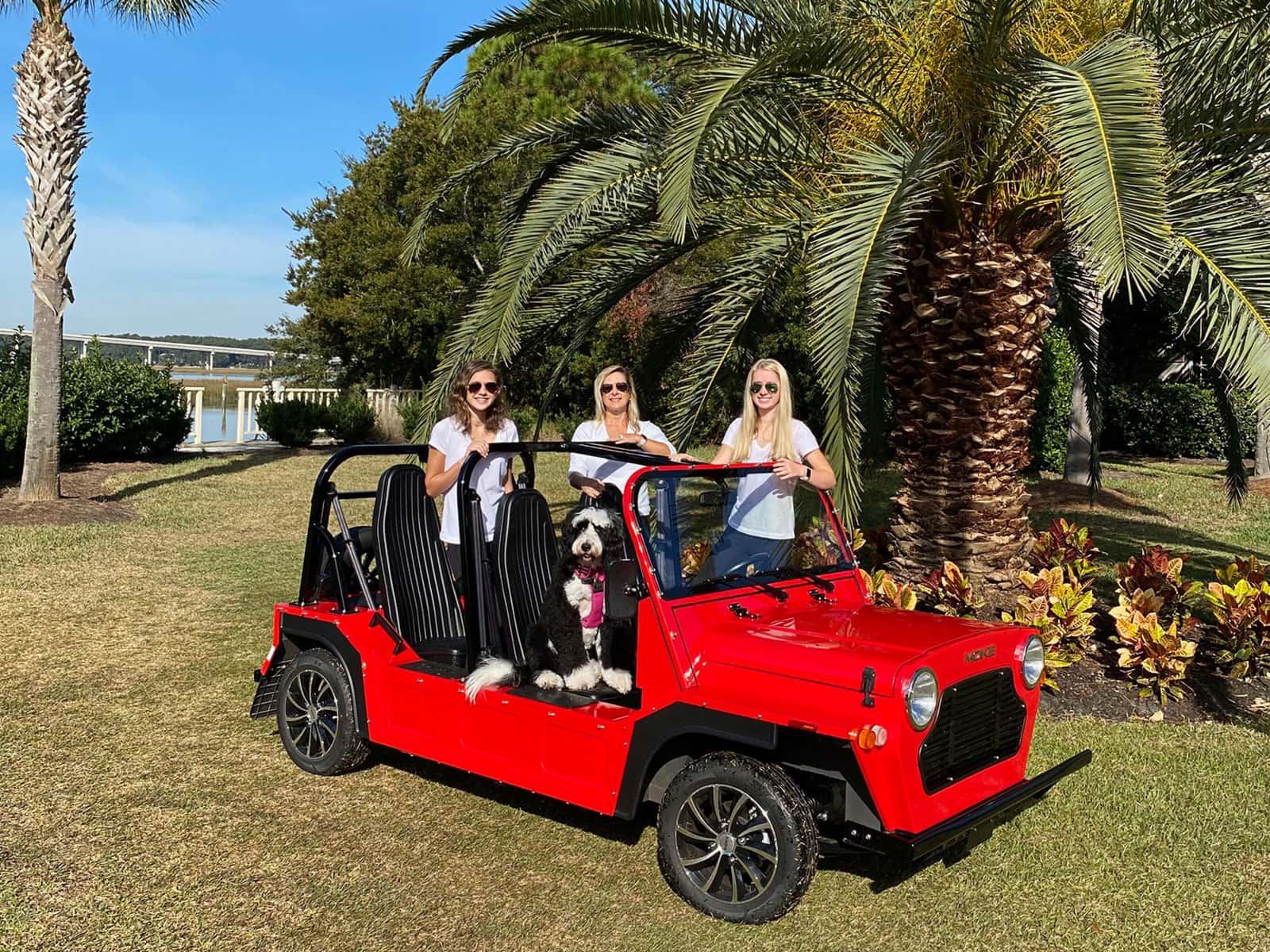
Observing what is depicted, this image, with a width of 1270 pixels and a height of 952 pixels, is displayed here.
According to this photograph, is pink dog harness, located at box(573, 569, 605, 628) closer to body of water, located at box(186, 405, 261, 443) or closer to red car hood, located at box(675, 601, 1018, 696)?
red car hood, located at box(675, 601, 1018, 696)

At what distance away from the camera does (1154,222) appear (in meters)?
4.72

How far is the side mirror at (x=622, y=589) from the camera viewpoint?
3.86m

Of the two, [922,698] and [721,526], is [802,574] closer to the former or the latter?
[721,526]

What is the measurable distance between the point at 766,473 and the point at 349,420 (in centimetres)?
1902

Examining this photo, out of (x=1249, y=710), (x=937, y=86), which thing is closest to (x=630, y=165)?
(x=937, y=86)

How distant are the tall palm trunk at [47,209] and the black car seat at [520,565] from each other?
35.4ft

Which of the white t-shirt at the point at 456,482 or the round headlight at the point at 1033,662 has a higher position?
the white t-shirt at the point at 456,482

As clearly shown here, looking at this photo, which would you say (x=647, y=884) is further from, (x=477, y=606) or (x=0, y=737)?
(x=0, y=737)

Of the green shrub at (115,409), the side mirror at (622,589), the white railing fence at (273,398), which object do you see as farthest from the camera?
the white railing fence at (273,398)

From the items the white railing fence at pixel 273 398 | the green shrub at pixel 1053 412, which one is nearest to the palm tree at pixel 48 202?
the white railing fence at pixel 273 398

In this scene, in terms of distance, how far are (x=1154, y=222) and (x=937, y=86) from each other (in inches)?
93.4

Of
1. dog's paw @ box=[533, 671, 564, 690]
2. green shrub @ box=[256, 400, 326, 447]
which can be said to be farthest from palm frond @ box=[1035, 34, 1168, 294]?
green shrub @ box=[256, 400, 326, 447]

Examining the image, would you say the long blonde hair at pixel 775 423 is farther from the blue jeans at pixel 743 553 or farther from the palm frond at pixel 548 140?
the palm frond at pixel 548 140

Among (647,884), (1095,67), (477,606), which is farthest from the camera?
(1095,67)
